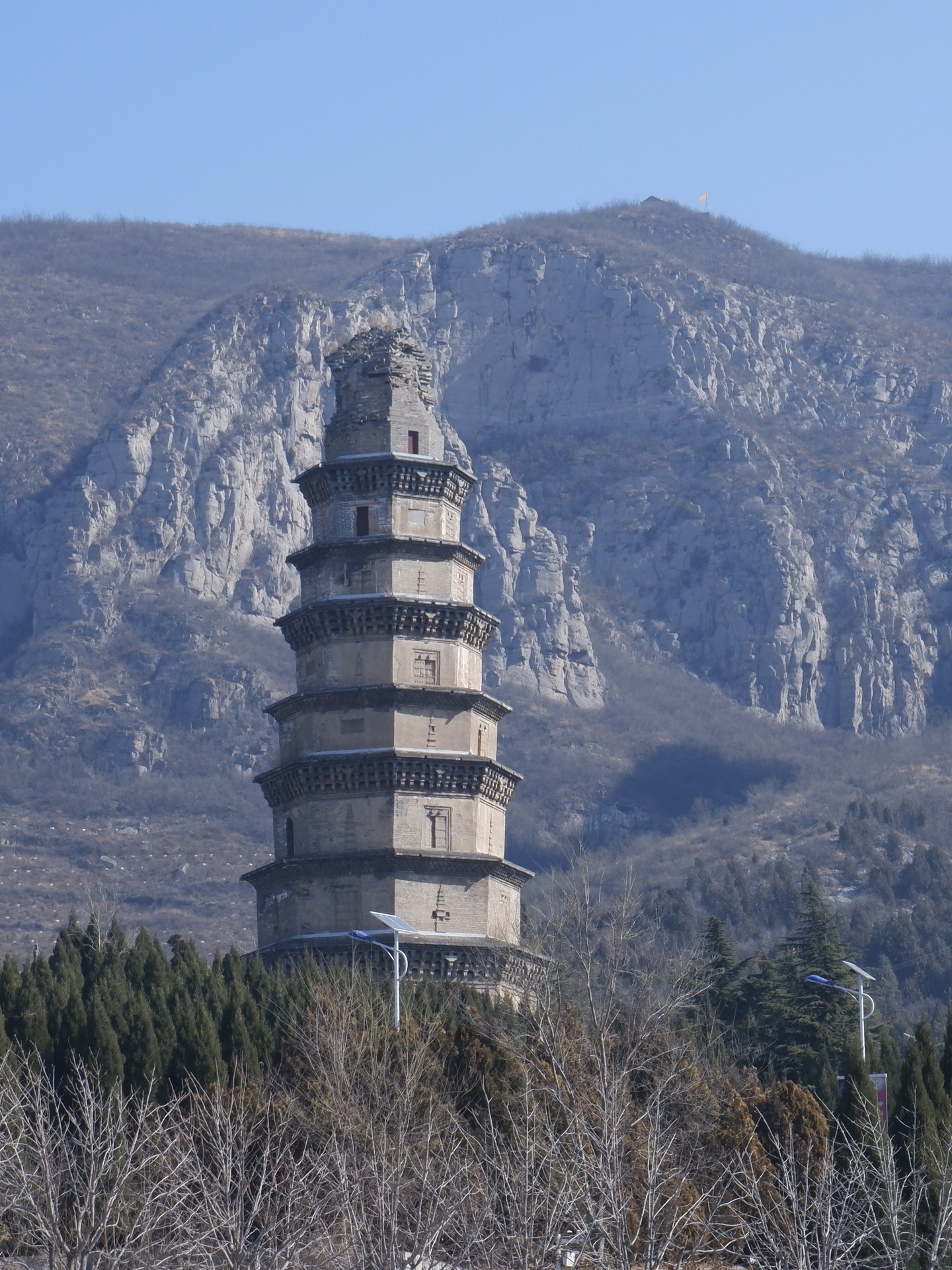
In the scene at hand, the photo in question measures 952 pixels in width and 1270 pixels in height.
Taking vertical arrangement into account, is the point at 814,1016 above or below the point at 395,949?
above

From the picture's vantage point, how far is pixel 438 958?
84.5 metres

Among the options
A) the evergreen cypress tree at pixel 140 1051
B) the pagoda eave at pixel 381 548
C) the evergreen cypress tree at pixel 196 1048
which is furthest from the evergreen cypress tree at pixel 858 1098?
the pagoda eave at pixel 381 548

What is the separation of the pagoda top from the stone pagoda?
8 cm

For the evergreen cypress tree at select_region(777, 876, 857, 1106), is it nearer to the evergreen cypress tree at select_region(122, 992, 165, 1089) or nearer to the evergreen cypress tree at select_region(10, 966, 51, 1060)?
the evergreen cypress tree at select_region(122, 992, 165, 1089)

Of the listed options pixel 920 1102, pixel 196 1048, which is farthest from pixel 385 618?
pixel 920 1102

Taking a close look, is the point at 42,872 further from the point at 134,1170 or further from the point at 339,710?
the point at 134,1170

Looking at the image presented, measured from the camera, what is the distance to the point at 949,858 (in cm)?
19238

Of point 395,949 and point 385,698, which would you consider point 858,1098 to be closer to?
point 395,949

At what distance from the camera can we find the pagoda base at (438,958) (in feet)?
276

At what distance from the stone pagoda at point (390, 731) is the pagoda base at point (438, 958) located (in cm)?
7

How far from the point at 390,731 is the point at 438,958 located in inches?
315

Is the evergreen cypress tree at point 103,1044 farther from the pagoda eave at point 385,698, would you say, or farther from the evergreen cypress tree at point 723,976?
the evergreen cypress tree at point 723,976

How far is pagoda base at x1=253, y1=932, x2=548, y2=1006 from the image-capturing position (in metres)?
84.0

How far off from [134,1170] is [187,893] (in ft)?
478
